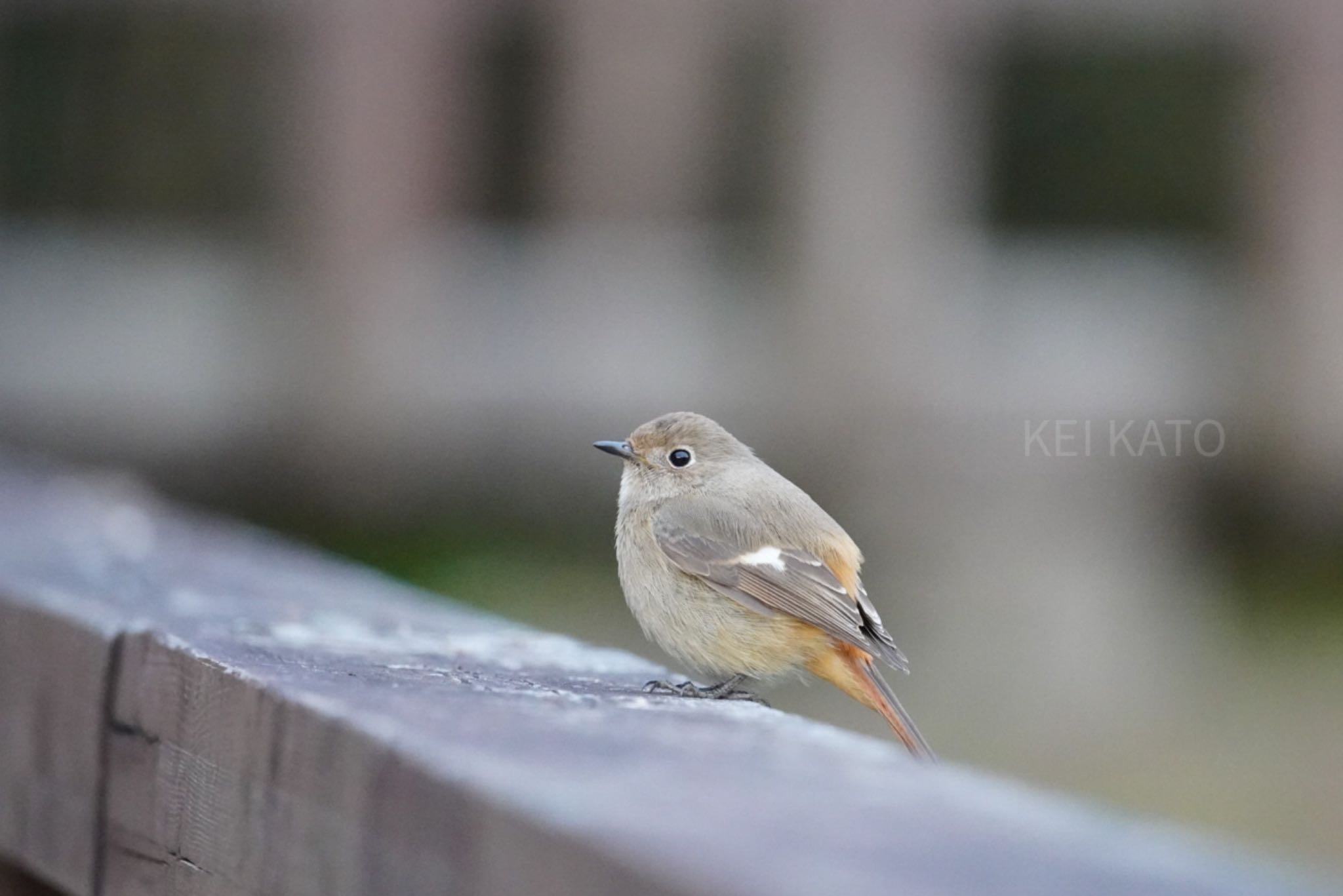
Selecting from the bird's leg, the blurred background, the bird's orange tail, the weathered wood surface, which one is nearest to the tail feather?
the bird's orange tail

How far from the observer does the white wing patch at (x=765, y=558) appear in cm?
446

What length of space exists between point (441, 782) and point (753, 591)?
Result: 2726 millimetres

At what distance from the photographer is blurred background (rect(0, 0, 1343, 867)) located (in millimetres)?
14742

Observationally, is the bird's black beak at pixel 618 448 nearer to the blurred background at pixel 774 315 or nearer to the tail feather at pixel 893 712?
the tail feather at pixel 893 712

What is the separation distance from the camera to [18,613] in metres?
3.01

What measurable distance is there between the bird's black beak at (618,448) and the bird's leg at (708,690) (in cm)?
72

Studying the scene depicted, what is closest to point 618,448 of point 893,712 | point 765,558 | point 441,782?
point 765,558

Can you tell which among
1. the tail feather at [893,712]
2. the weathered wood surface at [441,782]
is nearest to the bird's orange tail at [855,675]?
the tail feather at [893,712]

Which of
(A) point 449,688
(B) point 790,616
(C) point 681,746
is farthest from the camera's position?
(B) point 790,616

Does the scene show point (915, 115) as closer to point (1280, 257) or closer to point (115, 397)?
point (1280, 257)

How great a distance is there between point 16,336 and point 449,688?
14199 mm

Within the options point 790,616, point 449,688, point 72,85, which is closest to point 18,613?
point 449,688

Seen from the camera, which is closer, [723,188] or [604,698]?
[604,698]

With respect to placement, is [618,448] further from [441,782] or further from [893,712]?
[441,782]
